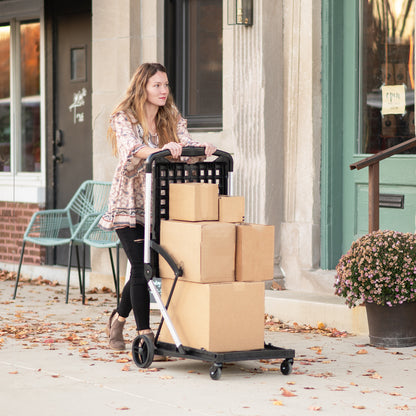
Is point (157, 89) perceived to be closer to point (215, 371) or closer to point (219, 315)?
point (219, 315)

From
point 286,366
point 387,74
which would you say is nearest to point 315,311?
point 286,366

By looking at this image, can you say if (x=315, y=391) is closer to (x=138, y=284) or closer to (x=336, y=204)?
(x=138, y=284)

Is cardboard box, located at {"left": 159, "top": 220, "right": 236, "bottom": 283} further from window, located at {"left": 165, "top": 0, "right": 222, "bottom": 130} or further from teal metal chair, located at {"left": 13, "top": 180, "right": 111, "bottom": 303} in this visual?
teal metal chair, located at {"left": 13, "top": 180, "right": 111, "bottom": 303}

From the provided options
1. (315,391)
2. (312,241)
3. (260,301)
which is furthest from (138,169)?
(312,241)

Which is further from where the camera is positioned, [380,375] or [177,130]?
[177,130]

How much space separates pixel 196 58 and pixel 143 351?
4.62 metres

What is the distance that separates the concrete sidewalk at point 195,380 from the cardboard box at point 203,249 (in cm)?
61

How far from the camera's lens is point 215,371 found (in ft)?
19.9

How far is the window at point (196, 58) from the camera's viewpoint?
33.3ft

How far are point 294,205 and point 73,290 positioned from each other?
279cm

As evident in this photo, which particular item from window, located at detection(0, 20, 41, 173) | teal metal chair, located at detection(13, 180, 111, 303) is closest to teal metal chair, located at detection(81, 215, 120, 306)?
teal metal chair, located at detection(13, 180, 111, 303)

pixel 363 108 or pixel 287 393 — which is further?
pixel 363 108

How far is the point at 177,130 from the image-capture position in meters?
6.92

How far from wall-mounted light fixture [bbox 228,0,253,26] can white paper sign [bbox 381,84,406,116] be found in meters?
1.35
